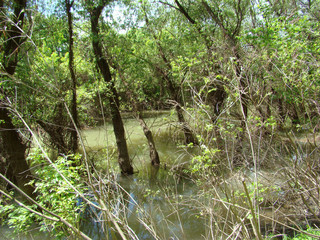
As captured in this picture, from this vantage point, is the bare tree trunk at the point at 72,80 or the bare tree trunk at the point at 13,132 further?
the bare tree trunk at the point at 72,80

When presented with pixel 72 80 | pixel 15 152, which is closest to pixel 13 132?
pixel 15 152

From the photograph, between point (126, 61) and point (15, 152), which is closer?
point (15, 152)

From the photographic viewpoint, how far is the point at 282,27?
627 cm

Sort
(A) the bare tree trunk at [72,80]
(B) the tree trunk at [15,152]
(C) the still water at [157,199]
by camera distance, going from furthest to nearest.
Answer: (A) the bare tree trunk at [72,80]
(B) the tree trunk at [15,152]
(C) the still water at [157,199]

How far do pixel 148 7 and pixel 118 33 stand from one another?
2875mm

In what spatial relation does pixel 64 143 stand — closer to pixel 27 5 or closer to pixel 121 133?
pixel 121 133

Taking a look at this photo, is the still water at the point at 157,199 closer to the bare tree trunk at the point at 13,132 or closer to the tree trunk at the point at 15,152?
the tree trunk at the point at 15,152

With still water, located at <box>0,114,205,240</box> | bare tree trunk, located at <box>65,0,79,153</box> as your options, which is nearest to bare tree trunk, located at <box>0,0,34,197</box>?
still water, located at <box>0,114,205,240</box>

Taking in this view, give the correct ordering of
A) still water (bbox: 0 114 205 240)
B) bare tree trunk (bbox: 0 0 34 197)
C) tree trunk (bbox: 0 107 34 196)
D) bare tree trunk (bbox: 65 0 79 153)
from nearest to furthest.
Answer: still water (bbox: 0 114 205 240) < bare tree trunk (bbox: 0 0 34 197) < tree trunk (bbox: 0 107 34 196) < bare tree trunk (bbox: 65 0 79 153)

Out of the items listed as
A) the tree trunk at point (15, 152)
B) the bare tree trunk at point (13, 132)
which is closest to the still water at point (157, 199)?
the tree trunk at point (15, 152)

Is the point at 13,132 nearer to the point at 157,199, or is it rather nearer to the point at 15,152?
the point at 15,152

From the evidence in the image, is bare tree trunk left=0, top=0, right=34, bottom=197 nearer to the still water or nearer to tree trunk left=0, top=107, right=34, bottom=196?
tree trunk left=0, top=107, right=34, bottom=196

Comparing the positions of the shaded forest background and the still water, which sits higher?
the shaded forest background

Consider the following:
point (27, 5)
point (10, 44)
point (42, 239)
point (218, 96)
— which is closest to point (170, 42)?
point (218, 96)
